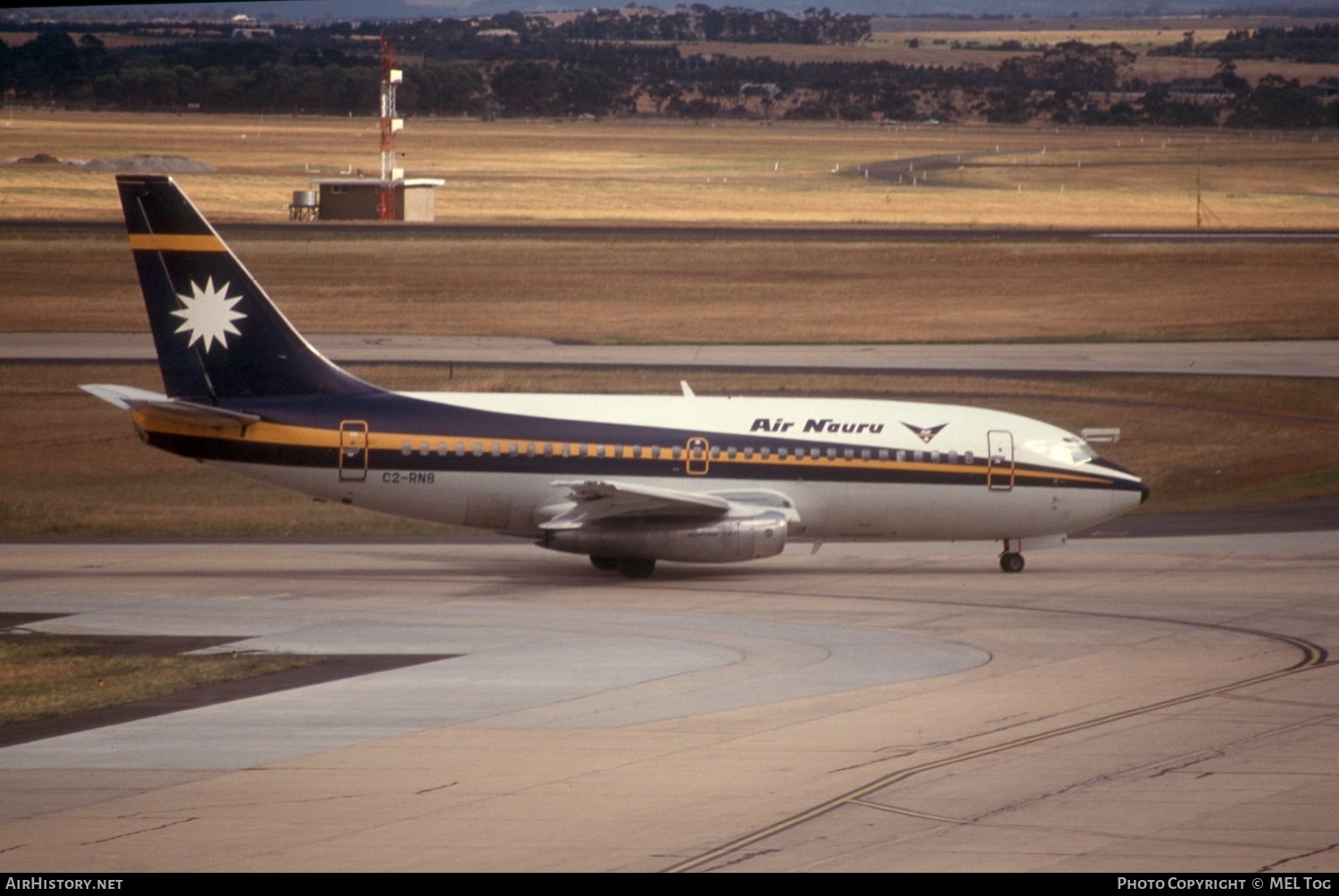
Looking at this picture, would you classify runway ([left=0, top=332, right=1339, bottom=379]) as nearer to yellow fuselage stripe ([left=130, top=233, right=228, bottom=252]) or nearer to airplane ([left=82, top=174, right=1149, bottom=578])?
airplane ([left=82, top=174, right=1149, bottom=578])

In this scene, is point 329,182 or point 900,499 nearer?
point 900,499

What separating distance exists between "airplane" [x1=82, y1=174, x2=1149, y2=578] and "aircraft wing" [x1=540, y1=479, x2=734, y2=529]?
0.12 meters

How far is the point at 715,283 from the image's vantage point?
84.1 m

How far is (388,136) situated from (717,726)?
96207 millimetres

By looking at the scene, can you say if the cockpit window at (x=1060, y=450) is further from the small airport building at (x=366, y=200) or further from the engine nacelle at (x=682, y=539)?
the small airport building at (x=366, y=200)

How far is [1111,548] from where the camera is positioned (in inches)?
1633

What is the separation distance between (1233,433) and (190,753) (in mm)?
41028

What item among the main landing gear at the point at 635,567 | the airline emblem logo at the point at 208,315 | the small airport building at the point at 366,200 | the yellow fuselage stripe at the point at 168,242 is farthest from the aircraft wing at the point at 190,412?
the small airport building at the point at 366,200

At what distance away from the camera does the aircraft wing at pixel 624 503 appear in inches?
1393

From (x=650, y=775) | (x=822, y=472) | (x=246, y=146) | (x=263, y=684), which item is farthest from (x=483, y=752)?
(x=246, y=146)

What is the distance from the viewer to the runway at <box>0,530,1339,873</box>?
57.6ft

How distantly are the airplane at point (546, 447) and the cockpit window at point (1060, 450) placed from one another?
45 mm

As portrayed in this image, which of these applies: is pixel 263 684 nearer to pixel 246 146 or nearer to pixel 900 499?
pixel 900 499

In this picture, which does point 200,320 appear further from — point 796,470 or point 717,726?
point 717,726
